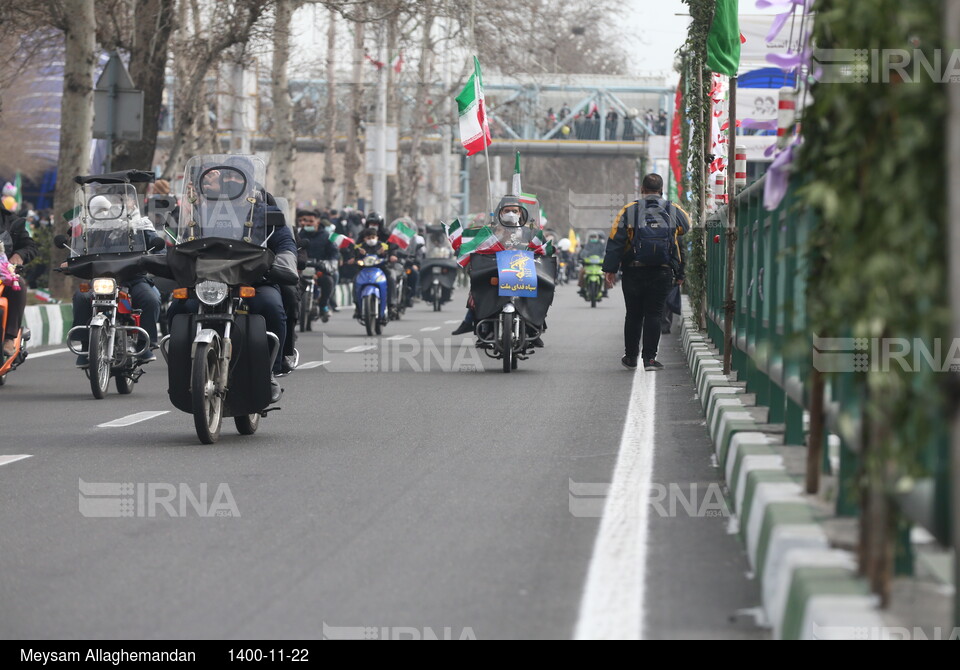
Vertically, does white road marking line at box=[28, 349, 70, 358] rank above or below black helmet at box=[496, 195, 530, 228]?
below

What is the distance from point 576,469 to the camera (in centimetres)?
933

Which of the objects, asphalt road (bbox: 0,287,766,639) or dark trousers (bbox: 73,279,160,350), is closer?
asphalt road (bbox: 0,287,766,639)

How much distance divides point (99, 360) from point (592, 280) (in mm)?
24046

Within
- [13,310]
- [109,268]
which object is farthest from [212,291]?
[13,310]

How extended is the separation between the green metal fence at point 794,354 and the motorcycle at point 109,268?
15.2ft

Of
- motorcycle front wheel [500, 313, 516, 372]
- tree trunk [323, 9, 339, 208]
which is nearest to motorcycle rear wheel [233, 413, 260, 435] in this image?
motorcycle front wheel [500, 313, 516, 372]

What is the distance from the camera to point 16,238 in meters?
14.9

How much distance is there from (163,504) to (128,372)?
6455 mm

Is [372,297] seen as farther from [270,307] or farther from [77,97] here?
[270,307]

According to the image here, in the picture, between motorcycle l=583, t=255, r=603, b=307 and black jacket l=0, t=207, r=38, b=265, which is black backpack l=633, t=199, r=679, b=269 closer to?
black jacket l=0, t=207, r=38, b=265

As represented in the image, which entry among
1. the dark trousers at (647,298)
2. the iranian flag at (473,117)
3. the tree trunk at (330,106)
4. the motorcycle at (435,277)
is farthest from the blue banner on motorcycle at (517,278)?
the tree trunk at (330,106)

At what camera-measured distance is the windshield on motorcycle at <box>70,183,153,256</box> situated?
1497 cm

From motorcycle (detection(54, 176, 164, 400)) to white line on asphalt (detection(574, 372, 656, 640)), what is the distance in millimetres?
4941
